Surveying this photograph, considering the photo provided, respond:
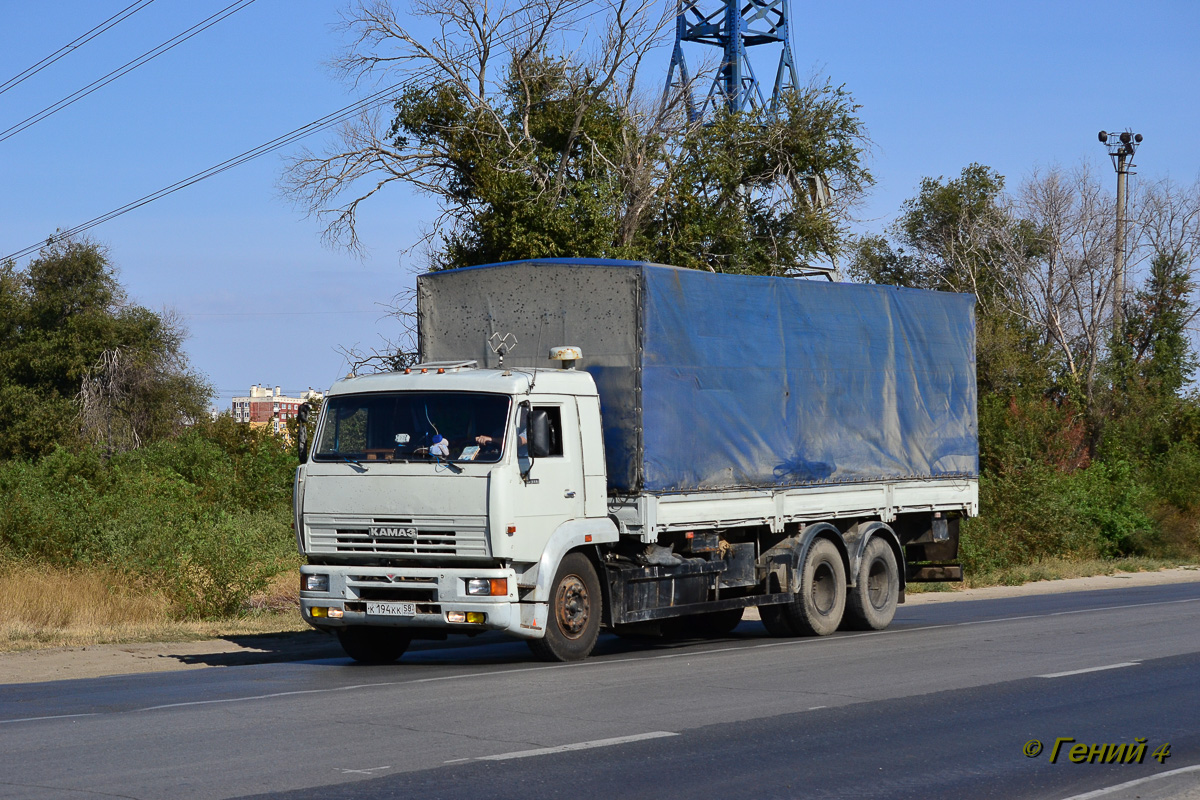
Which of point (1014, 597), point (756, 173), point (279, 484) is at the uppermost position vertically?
point (756, 173)

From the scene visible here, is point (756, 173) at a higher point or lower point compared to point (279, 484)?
higher

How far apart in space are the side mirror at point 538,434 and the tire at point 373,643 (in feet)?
7.79

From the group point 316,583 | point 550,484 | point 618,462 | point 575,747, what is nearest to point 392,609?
point 316,583

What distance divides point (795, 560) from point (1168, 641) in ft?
13.4

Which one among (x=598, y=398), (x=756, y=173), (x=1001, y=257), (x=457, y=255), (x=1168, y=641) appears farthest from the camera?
(x=1001, y=257)

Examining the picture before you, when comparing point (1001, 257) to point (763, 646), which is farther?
point (1001, 257)

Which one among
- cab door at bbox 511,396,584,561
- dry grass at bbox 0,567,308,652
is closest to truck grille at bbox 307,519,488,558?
cab door at bbox 511,396,584,561

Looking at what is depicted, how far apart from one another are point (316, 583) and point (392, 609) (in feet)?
2.82

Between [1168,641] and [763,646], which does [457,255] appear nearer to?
[763,646]

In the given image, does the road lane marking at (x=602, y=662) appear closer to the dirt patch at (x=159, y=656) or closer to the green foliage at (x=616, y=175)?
the dirt patch at (x=159, y=656)

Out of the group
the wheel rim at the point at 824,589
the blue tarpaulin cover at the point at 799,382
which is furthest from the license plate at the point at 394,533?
the wheel rim at the point at 824,589

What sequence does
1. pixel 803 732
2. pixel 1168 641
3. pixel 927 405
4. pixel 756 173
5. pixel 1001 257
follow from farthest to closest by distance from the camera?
pixel 1001 257 → pixel 756 173 → pixel 927 405 → pixel 1168 641 → pixel 803 732

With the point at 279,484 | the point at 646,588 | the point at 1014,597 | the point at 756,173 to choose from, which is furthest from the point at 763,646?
the point at 279,484

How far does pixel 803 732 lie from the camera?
28.0 ft
